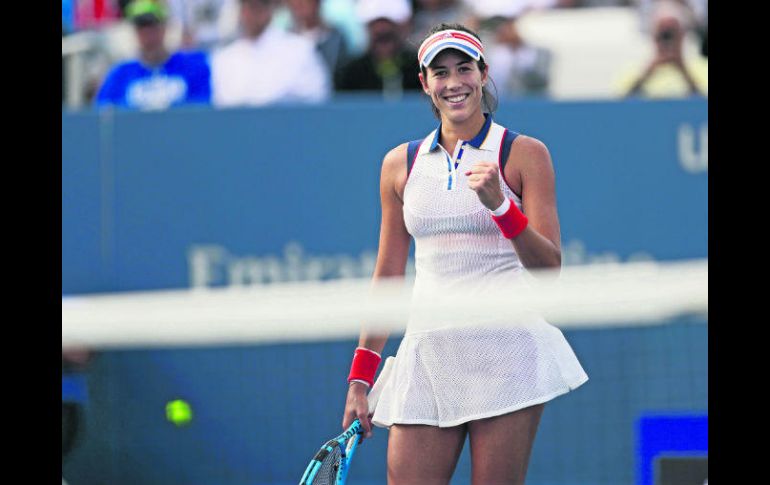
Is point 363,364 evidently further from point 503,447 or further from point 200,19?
point 200,19

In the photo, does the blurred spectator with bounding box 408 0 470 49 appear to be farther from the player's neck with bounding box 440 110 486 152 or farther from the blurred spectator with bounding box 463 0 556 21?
the player's neck with bounding box 440 110 486 152

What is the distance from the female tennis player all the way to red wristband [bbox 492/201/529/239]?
0.41 ft

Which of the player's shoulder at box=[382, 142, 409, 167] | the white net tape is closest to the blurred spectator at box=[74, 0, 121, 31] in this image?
the white net tape

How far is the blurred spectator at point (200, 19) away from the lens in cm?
860

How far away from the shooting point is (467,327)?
4062 millimetres

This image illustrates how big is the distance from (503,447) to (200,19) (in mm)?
5495

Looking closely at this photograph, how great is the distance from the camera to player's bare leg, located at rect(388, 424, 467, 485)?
4.05 m

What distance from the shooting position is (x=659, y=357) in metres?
6.16

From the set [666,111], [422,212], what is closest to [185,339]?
[422,212]

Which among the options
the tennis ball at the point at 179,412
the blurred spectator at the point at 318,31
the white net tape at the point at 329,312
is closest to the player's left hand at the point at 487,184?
the white net tape at the point at 329,312

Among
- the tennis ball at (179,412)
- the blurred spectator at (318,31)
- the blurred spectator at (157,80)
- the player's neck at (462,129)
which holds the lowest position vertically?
the tennis ball at (179,412)

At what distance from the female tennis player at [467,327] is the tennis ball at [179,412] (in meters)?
2.34

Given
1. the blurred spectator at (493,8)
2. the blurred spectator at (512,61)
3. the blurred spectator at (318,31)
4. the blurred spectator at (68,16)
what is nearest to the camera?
the blurred spectator at (318,31)

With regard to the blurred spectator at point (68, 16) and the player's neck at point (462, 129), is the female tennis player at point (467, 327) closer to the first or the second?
the player's neck at point (462, 129)
